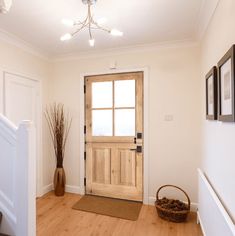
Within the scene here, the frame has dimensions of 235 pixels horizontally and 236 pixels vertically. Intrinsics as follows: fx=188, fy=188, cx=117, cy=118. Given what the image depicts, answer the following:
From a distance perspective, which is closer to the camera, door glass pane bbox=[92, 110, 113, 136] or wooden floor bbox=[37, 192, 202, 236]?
wooden floor bbox=[37, 192, 202, 236]

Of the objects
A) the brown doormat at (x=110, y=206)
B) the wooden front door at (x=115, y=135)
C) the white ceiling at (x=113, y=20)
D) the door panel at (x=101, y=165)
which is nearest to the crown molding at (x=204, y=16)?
the white ceiling at (x=113, y=20)

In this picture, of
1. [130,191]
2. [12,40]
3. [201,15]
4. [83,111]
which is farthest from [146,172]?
[12,40]

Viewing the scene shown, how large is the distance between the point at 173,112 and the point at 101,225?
1.85 metres

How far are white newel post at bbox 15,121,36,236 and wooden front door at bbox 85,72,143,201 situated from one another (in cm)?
177

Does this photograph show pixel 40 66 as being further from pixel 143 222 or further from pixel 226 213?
pixel 226 213

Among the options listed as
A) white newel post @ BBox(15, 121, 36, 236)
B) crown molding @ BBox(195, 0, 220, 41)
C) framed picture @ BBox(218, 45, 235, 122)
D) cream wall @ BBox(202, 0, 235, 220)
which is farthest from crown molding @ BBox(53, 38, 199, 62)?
white newel post @ BBox(15, 121, 36, 236)

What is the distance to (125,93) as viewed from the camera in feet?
10.2

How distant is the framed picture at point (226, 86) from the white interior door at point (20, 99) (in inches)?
103

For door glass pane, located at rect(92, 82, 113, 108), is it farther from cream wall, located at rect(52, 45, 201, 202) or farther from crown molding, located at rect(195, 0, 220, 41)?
crown molding, located at rect(195, 0, 220, 41)

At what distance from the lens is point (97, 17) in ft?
7.02

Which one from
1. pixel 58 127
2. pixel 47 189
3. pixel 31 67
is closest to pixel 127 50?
pixel 31 67

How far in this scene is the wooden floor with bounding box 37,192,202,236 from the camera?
2236mm

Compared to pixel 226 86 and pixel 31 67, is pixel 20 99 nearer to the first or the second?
pixel 31 67

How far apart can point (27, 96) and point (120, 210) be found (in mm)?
2282
